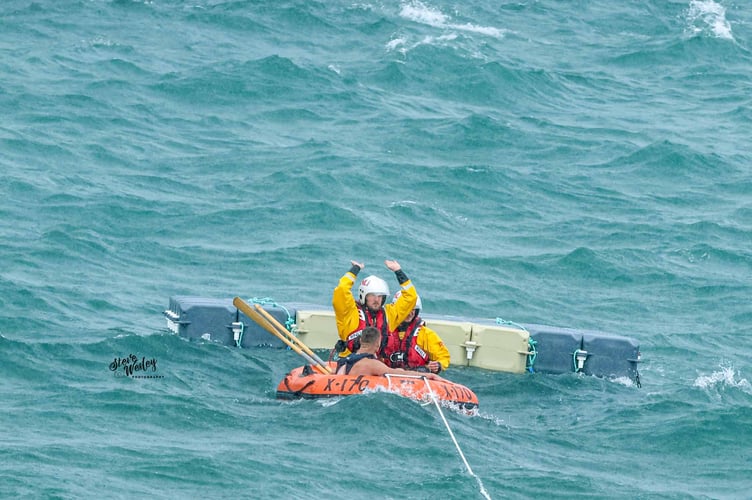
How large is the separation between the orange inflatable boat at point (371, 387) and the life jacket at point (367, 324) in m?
1.49

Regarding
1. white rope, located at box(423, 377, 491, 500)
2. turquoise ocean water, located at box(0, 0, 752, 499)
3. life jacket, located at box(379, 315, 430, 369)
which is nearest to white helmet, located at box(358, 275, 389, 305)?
life jacket, located at box(379, 315, 430, 369)

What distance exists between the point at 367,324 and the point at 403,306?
0.55 metres

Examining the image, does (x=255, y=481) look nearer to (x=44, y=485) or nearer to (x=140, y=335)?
(x=44, y=485)

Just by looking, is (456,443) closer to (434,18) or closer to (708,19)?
(434,18)

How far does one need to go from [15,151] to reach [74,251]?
6.21 m

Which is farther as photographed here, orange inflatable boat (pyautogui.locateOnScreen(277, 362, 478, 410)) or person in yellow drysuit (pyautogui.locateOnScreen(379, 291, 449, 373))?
person in yellow drysuit (pyautogui.locateOnScreen(379, 291, 449, 373))

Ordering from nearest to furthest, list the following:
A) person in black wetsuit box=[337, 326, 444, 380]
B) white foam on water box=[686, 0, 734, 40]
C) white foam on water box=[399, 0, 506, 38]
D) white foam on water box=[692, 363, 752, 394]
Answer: person in black wetsuit box=[337, 326, 444, 380] → white foam on water box=[692, 363, 752, 394] → white foam on water box=[399, 0, 506, 38] → white foam on water box=[686, 0, 734, 40]

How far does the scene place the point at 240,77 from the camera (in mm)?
35156

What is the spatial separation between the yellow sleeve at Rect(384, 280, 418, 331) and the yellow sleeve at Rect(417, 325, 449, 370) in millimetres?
337

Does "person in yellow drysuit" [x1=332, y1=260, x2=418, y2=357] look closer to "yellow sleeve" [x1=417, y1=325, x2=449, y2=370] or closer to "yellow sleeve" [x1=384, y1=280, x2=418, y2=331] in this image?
"yellow sleeve" [x1=384, y1=280, x2=418, y2=331]

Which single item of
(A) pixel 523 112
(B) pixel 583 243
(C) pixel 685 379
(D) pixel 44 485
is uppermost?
(A) pixel 523 112

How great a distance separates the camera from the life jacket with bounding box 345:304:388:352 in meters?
17.8

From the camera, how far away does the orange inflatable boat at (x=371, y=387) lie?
15805 mm


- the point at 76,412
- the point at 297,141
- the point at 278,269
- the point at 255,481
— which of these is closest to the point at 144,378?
the point at 76,412
